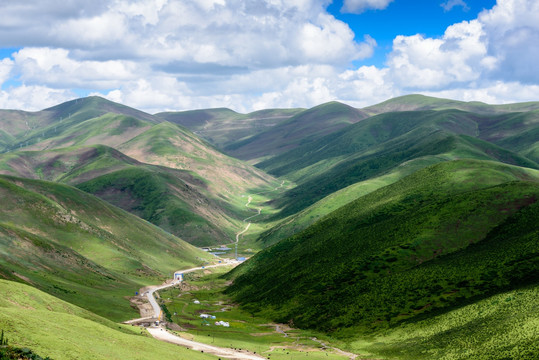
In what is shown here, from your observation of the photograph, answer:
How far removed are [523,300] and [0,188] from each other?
19495 centimetres

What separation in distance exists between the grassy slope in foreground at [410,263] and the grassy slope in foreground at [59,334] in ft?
198

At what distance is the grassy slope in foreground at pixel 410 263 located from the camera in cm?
11512

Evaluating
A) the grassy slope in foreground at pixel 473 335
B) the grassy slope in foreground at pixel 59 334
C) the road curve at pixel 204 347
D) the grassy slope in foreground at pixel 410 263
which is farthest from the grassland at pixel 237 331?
the grassy slope in foreground at pixel 59 334

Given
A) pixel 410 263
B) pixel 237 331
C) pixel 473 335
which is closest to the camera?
pixel 473 335

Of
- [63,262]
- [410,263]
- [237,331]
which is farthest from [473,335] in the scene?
[63,262]

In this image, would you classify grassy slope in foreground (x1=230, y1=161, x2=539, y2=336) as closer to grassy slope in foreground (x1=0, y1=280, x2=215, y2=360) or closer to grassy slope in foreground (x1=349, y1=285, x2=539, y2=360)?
grassy slope in foreground (x1=349, y1=285, x2=539, y2=360)

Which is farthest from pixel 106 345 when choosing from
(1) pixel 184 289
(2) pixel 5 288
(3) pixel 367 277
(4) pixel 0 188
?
(4) pixel 0 188

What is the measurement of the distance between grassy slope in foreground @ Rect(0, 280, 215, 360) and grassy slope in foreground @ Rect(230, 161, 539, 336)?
60280mm

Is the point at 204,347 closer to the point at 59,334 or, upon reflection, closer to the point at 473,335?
the point at 59,334

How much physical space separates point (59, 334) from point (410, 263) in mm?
110594

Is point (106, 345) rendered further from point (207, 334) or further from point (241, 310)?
point (241, 310)

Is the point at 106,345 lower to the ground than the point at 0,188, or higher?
lower

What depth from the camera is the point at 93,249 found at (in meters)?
191

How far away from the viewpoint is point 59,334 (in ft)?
178
